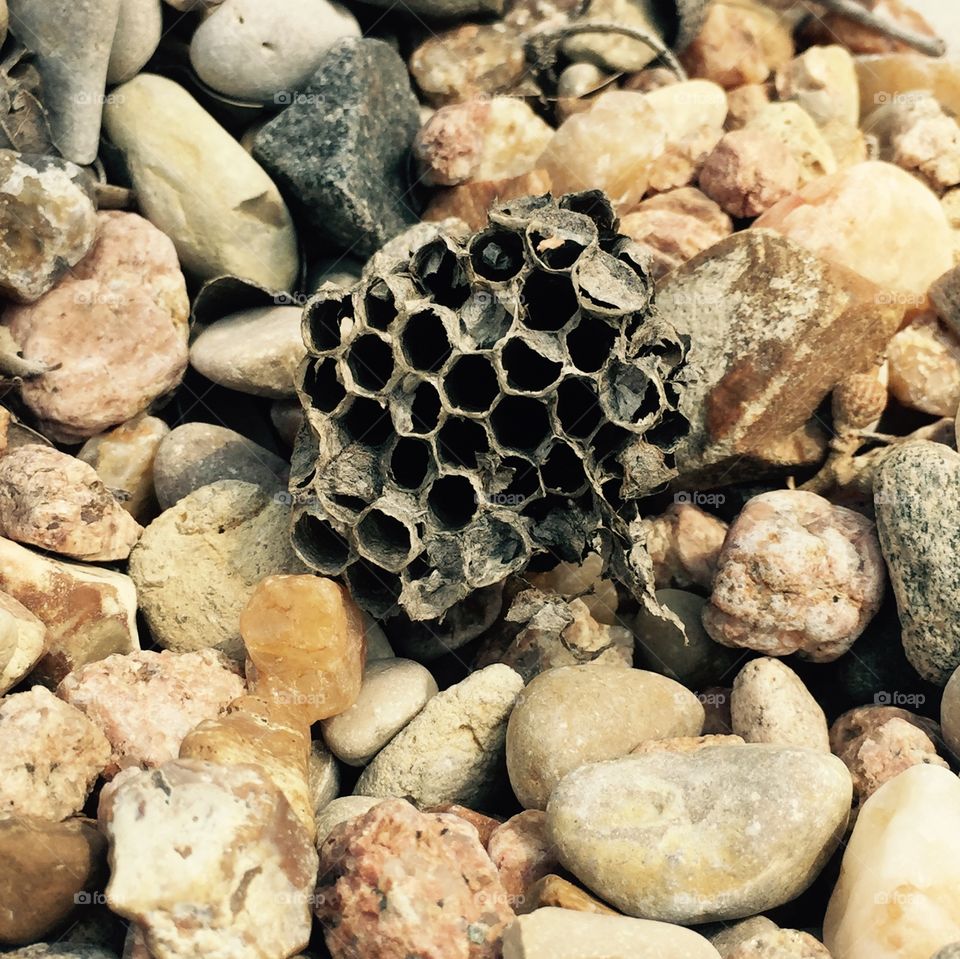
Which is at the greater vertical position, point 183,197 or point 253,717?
point 183,197

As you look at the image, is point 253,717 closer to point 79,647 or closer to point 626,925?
point 79,647

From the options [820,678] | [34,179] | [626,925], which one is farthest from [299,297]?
[626,925]

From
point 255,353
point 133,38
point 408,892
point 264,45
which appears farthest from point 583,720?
point 133,38

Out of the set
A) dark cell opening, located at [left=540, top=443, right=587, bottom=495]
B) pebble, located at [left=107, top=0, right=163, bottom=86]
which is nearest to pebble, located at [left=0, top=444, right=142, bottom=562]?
dark cell opening, located at [left=540, top=443, right=587, bottom=495]

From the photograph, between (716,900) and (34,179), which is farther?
(34,179)

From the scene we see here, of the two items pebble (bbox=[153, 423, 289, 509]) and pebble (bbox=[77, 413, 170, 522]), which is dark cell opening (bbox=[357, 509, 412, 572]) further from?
pebble (bbox=[77, 413, 170, 522])

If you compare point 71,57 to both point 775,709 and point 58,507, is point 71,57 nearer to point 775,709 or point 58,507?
point 58,507
